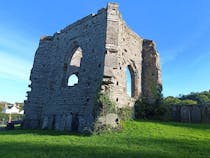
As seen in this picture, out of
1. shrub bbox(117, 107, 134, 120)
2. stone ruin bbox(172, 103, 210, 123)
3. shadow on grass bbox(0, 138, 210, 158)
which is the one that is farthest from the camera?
stone ruin bbox(172, 103, 210, 123)

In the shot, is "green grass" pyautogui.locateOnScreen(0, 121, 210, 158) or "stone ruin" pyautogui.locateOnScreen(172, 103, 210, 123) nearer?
"green grass" pyautogui.locateOnScreen(0, 121, 210, 158)

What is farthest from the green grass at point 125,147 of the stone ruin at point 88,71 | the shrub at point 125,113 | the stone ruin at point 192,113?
the stone ruin at point 192,113

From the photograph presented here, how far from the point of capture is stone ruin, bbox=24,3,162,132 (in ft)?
47.4

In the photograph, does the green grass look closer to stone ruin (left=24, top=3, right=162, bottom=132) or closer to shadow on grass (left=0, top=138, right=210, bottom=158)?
shadow on grass (left=0, top=138, right=210, bottom=158)

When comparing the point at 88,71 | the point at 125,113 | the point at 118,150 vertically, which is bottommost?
the point at 118,150

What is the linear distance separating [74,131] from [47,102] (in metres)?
4.62

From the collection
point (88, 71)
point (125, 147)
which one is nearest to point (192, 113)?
point (88, 71)

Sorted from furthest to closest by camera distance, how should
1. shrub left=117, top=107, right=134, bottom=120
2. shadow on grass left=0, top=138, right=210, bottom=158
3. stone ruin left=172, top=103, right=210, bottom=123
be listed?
stone ruin left=172, top=103, right=210, bottom=123, shrub left=117, top=107, right=134, bottom=120, shadow on grass left=0, top=138, right=210, bottom=158

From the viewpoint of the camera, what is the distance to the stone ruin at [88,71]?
1445cm

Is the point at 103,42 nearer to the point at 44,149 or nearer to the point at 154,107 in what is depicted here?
the point at 154,107

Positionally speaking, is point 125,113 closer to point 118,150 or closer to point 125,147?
point 125,147

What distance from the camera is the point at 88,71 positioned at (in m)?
15.5

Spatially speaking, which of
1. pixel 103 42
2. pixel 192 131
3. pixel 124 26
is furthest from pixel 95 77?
pixel 192 131

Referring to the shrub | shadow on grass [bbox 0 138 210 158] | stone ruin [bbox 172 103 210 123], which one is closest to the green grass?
shadow on grass [bbox 0 138 210 158]
